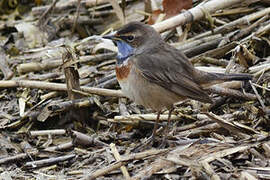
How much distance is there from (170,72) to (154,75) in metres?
0.19

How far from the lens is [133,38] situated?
5.72 meters

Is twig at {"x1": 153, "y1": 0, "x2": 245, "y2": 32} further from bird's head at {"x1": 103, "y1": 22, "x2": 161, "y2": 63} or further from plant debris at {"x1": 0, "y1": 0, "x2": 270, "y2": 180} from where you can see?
bird's head at {"x1": 103, "y1": 22, "x2": 161, "y2": 63}

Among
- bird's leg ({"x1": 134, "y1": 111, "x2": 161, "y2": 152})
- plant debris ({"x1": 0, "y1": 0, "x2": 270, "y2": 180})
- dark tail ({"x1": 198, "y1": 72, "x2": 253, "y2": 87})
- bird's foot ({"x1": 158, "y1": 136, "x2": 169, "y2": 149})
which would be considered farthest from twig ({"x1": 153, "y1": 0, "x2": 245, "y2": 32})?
bird's foot ({"x1": 158, "y1": 136, "x2": 169, "y2": 149})

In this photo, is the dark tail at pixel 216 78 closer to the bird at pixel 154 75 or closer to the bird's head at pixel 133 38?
the bird at pixel 154 75

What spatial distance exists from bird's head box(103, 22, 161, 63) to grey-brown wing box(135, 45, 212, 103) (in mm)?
133

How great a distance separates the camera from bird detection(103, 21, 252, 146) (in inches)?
214

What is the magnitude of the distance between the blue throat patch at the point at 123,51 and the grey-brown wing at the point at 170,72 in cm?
13

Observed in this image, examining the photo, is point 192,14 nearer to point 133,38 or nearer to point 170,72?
point 133,38

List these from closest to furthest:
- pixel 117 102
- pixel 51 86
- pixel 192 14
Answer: pixel 51 86 < pixel 117 102 < pixel 192 14

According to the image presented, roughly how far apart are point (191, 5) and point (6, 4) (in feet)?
11.4

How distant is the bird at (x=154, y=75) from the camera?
5445 mm

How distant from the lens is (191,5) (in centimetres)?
730

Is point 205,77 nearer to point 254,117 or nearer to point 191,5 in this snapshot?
point 254,117

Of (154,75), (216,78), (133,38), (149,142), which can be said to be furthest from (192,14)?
(149,142)
